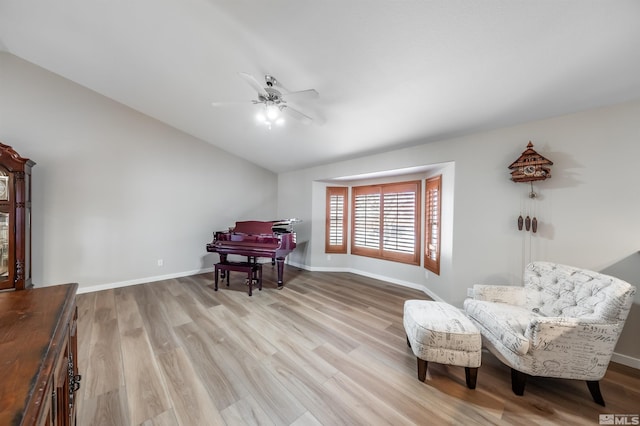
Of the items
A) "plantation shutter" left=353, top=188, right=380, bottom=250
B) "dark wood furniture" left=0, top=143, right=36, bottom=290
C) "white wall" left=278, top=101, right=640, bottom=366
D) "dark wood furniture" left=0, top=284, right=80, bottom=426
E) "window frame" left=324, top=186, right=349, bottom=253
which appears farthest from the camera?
"window frame" left=324, top=186, right=349, bottom=253

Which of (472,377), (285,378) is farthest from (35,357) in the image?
(472,377)

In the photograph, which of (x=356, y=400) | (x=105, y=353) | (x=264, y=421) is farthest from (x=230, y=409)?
(x=105, y=353)

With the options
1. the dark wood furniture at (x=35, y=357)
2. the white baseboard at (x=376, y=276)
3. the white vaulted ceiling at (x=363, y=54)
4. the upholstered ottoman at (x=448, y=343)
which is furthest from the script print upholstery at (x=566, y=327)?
the dark wood furniture at (x=35, y=357)

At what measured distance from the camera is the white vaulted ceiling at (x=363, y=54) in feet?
5.06

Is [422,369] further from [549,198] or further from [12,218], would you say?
[12,218]

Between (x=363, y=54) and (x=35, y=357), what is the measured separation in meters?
2.53

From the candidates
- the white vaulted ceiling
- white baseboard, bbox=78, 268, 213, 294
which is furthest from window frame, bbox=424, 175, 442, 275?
white baseboard, bbox=78, 268, 213, 294

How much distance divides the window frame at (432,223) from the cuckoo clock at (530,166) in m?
1.02

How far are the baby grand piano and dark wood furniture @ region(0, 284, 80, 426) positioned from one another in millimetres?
2483

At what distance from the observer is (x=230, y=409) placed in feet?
4.98

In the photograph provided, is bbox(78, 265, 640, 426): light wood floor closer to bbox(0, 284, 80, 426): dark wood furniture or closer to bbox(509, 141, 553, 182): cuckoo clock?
bbox(0, 284, 80, 426): dark wood furniture

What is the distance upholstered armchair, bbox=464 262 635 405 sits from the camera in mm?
1525

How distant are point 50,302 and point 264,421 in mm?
1356

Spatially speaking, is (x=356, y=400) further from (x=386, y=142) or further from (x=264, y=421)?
(x=386, y=142)
